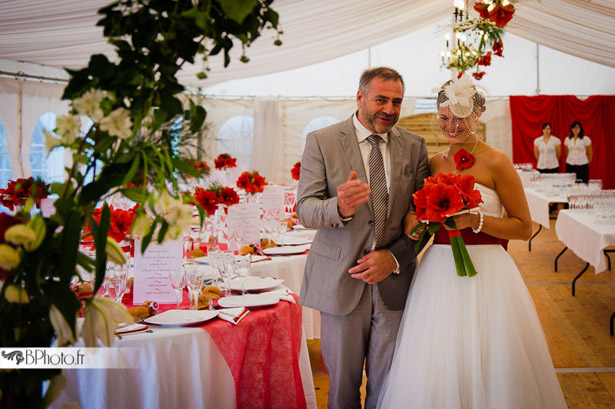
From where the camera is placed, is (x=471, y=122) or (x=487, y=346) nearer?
Answer: (x=487, y=346)

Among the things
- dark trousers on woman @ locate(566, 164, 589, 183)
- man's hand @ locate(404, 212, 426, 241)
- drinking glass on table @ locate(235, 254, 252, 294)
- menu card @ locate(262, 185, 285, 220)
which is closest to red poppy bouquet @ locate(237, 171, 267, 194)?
menu card @ locate(262, 185, 285, 220)

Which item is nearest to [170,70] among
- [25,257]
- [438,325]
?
[25,257]

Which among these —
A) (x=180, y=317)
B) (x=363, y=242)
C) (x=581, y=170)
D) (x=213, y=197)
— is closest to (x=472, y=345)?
(x=363, y=242)

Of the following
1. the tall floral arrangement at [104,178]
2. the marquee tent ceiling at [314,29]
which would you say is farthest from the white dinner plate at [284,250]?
the tall floral arrangement at [104,178]

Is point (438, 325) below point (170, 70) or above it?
below

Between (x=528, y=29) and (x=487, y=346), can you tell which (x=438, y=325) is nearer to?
(x=487, y=346)

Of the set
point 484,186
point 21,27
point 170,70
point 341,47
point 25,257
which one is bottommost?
point 25,257

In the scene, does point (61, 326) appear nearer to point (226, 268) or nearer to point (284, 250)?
point (226, 268)

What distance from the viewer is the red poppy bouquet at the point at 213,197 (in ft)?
12.6

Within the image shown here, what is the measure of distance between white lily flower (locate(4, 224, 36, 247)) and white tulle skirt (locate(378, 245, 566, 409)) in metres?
1.76

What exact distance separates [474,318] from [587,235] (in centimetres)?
326

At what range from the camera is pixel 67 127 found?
1042 millimetres

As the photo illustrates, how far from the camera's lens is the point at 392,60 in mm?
15203

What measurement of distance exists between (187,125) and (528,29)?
30.4ft
